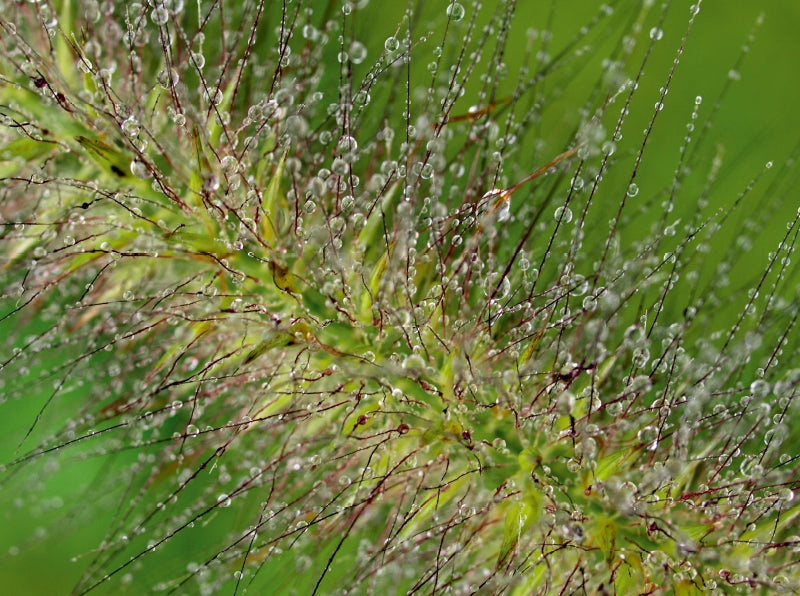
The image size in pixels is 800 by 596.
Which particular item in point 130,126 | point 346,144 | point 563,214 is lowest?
point 563,214

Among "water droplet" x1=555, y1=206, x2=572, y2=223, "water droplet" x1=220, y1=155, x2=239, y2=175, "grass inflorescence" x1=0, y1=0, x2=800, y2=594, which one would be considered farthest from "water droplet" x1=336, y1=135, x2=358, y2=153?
"water droplet" x1=555, y1=206, x2=572, y2=223

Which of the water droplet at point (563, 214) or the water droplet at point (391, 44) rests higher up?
the water droplet at point (391, 44)

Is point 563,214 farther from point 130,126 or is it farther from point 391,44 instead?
point 130,126

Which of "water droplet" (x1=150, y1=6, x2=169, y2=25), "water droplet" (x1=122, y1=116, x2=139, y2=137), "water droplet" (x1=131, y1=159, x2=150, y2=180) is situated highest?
"water droplet" (x1=150, y1=6, x2=169, y2=25)

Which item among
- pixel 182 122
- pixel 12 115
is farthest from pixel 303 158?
pixel 12 115

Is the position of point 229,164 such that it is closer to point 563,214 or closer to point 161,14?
point 161,14

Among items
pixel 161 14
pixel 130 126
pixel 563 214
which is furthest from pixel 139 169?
pixel 563 214

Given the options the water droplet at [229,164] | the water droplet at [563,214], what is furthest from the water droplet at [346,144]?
the water droplet at [563,214]

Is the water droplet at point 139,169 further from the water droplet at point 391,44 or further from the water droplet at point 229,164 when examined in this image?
the water droplet at point 391,44

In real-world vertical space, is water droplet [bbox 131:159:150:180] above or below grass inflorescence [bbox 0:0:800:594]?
above

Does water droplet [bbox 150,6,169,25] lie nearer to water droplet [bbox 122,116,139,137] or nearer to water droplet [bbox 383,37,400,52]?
water droplet [bbox 122,116,139,137]

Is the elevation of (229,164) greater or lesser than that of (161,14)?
lesser
